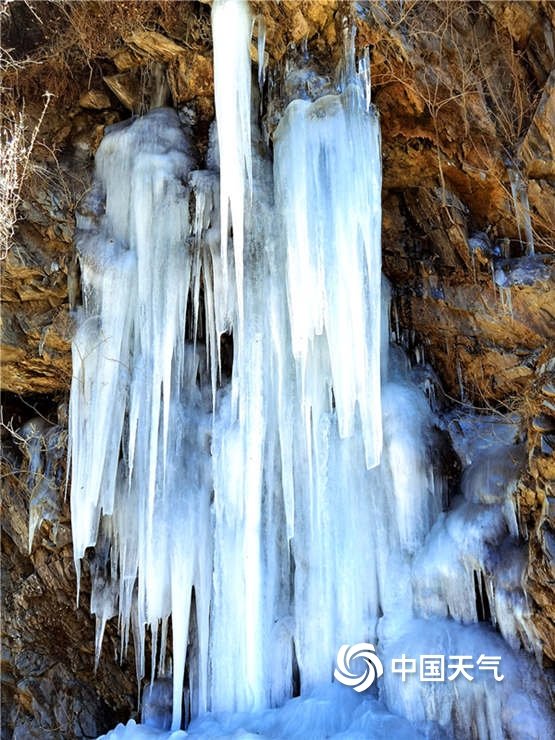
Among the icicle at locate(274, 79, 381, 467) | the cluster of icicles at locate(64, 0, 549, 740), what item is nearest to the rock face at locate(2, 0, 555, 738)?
the cluster of icicles at locate(64, 0, 549, 740)

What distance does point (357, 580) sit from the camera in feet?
19.7

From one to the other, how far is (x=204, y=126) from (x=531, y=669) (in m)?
4.72

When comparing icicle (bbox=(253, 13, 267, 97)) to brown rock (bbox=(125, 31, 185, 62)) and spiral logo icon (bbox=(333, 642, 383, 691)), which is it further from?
spiral logo icon (bbox=(333, 642, 383, 691))

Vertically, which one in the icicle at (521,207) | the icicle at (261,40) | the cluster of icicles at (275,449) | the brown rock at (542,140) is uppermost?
the icicle at (261,40)

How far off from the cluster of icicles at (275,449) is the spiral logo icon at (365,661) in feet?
0.25

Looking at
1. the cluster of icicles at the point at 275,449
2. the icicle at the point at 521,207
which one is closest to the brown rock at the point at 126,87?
the cluster of icicles at the point at 275,449

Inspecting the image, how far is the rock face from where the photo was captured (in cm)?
562

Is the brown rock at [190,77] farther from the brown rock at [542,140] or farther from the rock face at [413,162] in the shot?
the brown rock at [542,140]

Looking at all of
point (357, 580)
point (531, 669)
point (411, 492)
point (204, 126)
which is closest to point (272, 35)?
point (204, 126)

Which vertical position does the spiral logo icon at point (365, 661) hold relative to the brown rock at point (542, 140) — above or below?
below

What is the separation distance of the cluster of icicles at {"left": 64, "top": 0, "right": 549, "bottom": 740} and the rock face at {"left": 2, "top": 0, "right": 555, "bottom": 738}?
272 millimetres

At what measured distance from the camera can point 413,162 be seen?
638cm

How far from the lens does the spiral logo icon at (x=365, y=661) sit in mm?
5684

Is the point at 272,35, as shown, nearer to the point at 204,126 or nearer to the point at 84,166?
the point at 204,126
